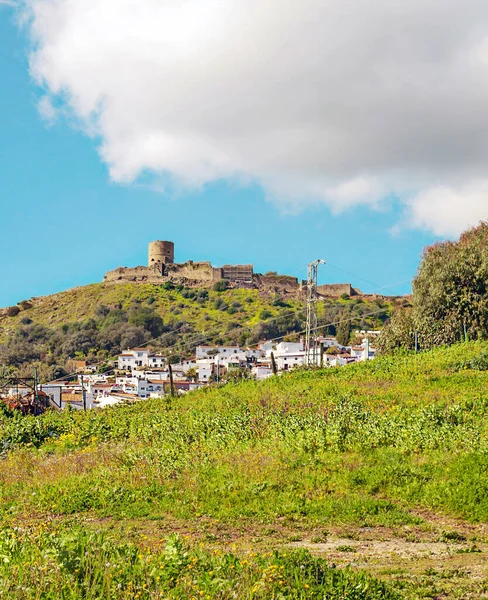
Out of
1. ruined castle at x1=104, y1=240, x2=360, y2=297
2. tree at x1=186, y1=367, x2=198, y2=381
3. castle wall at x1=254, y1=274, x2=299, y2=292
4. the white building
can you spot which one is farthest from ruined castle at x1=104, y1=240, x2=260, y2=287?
tree at x1=186, y1=367, x2=198, y2=381

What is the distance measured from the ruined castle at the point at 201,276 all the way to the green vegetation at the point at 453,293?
10504cm

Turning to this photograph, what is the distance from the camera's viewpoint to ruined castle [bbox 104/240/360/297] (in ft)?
478

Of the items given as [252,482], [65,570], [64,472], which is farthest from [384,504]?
[64,472]

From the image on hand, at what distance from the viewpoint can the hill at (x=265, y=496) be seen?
686 cm

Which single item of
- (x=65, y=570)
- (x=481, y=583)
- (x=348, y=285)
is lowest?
(x=481, y=583)

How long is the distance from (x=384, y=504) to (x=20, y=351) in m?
98.4

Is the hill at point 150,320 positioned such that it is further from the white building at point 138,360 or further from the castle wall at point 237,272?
the white building at point 138,360

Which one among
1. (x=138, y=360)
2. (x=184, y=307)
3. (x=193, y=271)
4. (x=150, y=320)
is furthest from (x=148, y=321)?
(x=193, y=271)

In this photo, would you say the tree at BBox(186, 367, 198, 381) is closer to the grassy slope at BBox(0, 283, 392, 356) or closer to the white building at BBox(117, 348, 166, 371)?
the white building at BBox(117, 348, 166, 371)

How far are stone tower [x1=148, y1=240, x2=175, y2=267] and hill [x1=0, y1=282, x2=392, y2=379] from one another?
1261 cm

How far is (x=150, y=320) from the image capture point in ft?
386

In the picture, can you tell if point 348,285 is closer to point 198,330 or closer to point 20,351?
point 198,330

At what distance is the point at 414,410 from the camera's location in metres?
18.6

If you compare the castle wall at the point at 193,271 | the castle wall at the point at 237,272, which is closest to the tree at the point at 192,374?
the castle wall at the point at 237,272
